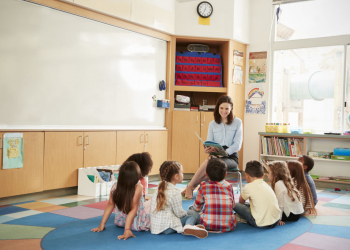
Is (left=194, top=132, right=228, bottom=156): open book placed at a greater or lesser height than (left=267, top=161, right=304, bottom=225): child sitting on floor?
greater

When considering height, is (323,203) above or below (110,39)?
below

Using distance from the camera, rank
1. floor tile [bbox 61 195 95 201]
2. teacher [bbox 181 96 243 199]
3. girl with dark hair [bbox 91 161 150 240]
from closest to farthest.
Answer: girl with dark hair [bbox 91 161 150 240] → floor tile [bbox 61 195 95 201] → teacher [bbox 181 96 243 199]

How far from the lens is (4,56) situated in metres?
3.54

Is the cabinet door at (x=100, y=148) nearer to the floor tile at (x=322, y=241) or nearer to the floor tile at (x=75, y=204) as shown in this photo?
the floor tile at (x=75, y=204)

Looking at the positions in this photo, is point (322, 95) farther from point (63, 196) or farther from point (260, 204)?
point (63, 196)

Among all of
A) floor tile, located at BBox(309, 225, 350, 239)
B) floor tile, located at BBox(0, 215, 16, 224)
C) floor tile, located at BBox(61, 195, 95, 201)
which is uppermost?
floor tile, located at BBox(309, 225, 350, 239)

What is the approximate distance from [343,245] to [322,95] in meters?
3.48

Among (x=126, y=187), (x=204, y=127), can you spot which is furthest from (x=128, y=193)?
(x=204, y=127)

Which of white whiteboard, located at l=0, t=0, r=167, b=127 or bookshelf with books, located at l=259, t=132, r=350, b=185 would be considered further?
bookshelf with books, located at l=259, t=132, r=350, b=185

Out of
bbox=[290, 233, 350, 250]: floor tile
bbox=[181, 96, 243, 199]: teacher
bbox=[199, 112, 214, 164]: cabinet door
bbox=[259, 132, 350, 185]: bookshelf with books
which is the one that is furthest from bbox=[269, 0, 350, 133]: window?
bbox=[290, 233, 350, 250]: floor tile

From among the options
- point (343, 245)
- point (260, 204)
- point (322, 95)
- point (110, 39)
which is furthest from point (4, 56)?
point (322, 95)

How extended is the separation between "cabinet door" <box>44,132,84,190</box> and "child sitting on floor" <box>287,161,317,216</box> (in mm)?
2471

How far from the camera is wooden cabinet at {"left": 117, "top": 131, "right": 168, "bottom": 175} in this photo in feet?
15.7

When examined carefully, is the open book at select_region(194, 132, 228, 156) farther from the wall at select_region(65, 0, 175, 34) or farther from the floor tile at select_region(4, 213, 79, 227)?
the wall at select_region(65, 0, 175, 34)
